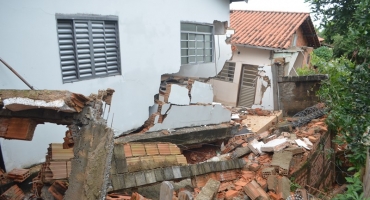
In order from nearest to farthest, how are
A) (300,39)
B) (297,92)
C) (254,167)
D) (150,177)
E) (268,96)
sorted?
(150,177) < (254,167) < (297,92) < (268,96) < (300,39)

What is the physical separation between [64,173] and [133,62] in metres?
3.29

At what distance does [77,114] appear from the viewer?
313 cm

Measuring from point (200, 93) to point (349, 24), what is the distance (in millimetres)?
4262

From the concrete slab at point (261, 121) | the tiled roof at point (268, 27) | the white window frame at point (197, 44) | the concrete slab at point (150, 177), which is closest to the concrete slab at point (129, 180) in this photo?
the concrete slab at point (150, 177)

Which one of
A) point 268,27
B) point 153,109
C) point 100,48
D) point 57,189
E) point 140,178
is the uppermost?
point 268,27

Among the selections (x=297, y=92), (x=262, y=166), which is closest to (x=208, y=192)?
(x=262, y=166)

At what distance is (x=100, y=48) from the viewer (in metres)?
5.94

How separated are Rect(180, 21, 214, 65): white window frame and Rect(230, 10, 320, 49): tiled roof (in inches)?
182

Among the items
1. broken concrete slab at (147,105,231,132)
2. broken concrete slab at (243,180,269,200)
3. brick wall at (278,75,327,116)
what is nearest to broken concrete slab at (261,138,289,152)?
broken concrete slab at (243,180,269,200)

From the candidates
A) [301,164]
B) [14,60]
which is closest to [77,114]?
[14,60]

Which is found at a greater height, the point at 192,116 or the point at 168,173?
the point at 192,116

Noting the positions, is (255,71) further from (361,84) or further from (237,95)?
(361,84)

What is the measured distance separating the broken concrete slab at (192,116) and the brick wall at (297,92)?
9.14 feet

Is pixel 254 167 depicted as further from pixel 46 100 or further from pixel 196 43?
pixel 46 100
